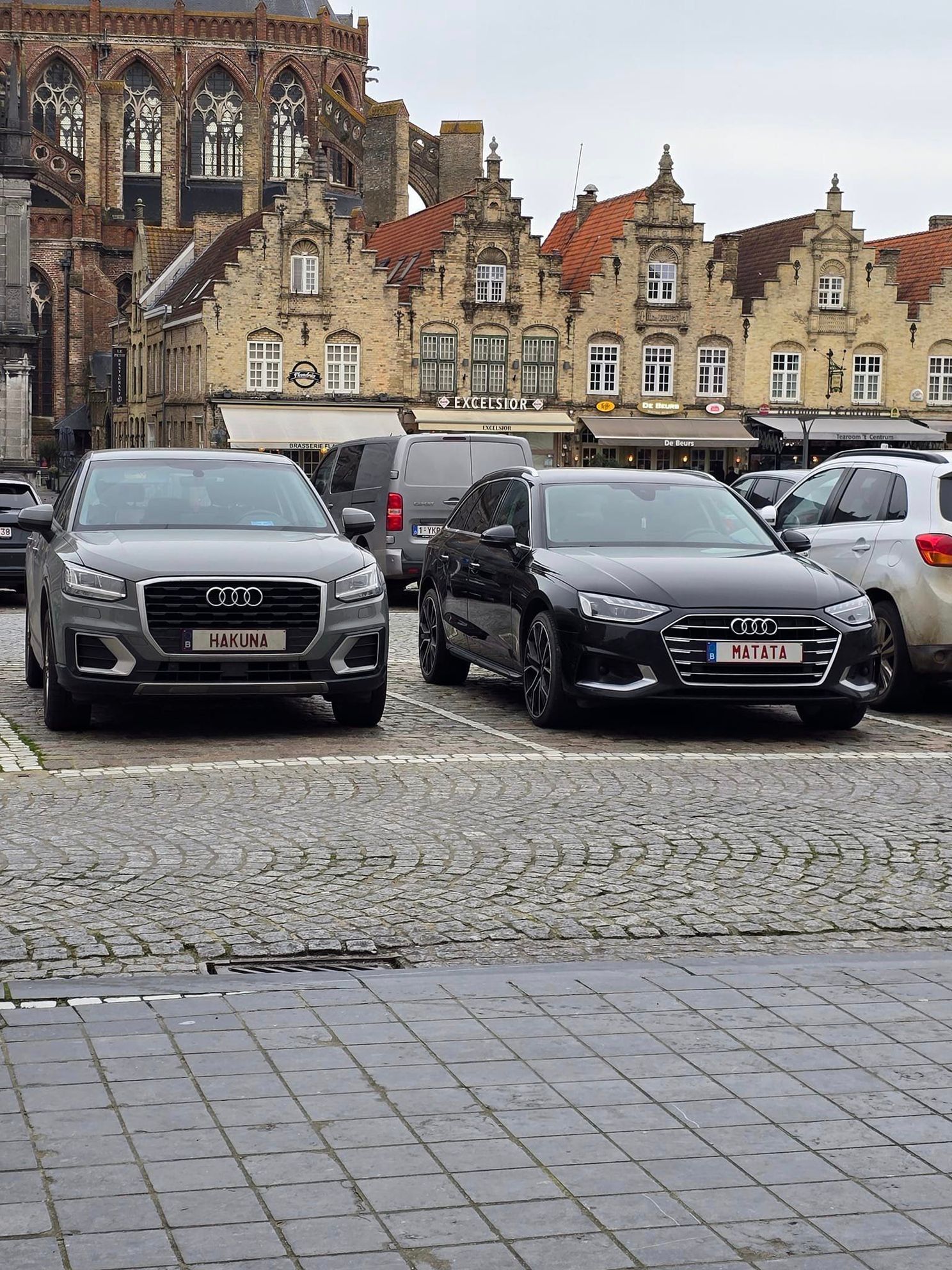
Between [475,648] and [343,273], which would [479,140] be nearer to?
[343,273]

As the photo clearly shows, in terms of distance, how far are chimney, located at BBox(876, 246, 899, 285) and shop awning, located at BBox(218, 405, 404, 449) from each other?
17.8m

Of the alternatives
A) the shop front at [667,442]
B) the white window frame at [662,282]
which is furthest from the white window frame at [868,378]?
the white window frame at [662,282]

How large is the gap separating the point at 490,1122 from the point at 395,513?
18.6 meters

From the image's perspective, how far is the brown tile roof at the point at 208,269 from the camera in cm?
6125

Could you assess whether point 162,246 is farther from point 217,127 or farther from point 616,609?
point 616,609

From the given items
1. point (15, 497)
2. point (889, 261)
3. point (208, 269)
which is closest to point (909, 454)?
point (15, 497)

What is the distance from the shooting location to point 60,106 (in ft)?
278

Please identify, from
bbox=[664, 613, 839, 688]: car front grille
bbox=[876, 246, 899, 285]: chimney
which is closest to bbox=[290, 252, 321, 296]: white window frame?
bbox=[876, 246, 899, 285]: chimney

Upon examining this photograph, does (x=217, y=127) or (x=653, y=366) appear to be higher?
(x=217, y=127)

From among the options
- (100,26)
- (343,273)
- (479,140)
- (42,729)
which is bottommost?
(42,729)

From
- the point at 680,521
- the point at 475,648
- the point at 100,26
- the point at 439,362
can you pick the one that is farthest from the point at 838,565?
the point at 100,26

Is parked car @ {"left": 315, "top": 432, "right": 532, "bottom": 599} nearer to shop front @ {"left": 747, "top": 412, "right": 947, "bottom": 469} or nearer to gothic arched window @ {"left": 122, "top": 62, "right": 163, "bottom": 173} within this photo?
shop front @ {"left": 747, "top": 412, "right": 947, "bottom": 469}

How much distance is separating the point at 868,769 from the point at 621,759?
132 cm

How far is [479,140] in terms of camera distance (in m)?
76.3
